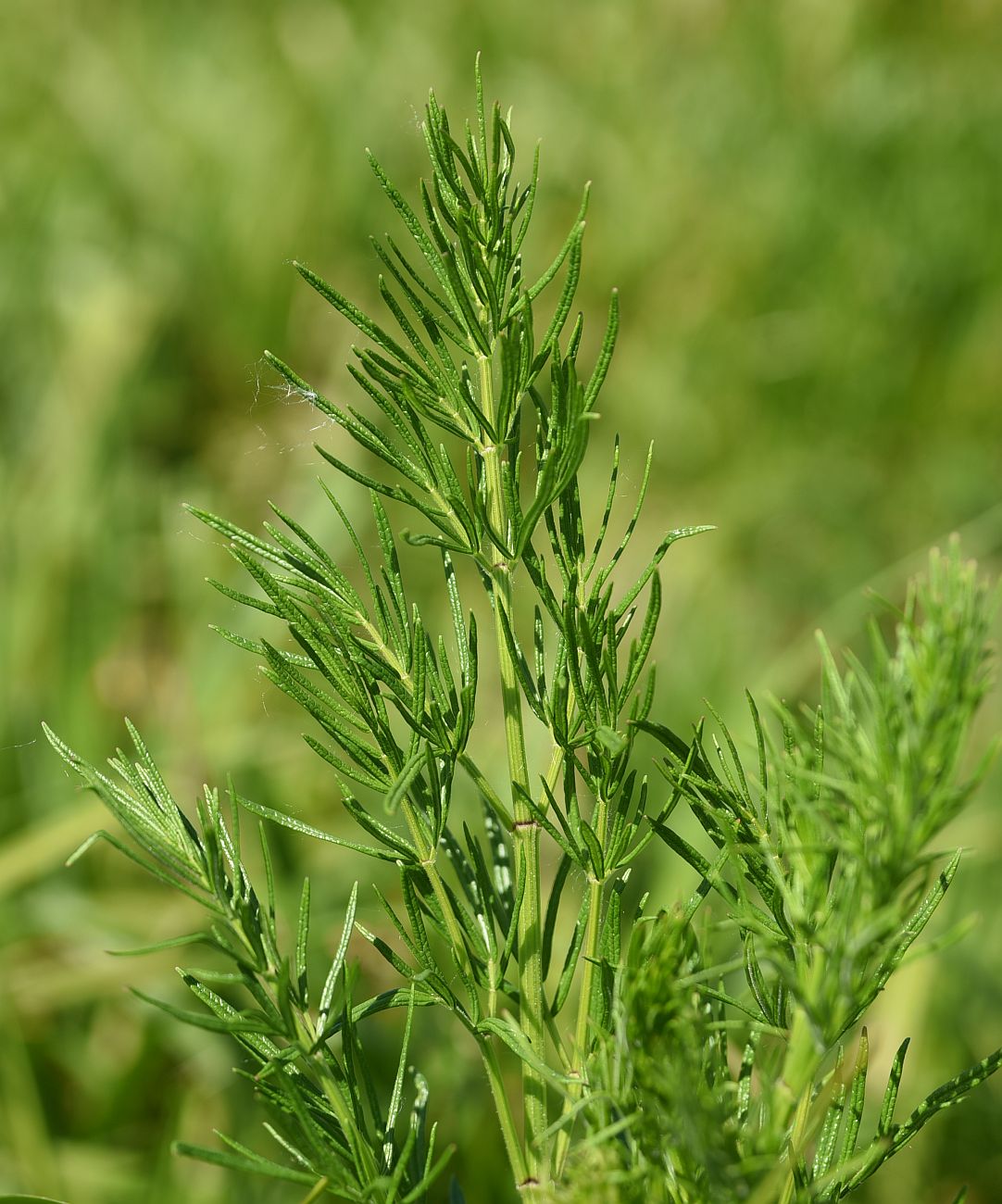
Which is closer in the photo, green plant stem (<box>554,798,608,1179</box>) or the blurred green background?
green plant stem (<box>554,798,608,1179</box>)

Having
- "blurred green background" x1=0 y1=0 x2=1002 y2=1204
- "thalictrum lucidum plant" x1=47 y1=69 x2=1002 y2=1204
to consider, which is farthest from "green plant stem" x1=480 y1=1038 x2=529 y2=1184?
"blurred green background" x1=0 y1=0 x2=1002 y2=1204

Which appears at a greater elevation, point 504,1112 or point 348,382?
point 348,382

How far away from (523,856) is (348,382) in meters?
1.54

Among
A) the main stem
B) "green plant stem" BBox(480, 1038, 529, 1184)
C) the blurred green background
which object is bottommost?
"green plant stem" BBox(480, 1038, 529, 1184)

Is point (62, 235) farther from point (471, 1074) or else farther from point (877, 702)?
point (877, 702)

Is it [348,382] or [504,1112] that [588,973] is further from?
[348,382]

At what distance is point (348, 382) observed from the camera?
1.83 m

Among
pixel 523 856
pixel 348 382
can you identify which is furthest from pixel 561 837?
pixel 348 382

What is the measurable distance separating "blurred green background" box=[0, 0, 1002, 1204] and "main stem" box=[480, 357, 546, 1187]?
568 mm

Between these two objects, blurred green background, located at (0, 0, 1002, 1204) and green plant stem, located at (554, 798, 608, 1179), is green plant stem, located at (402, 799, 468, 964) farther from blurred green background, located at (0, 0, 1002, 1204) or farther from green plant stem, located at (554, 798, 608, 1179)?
blurred green background, located at (0, 0, 1002, 1204)

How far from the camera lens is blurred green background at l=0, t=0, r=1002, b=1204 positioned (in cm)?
111

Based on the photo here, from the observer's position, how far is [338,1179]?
0.33 meters

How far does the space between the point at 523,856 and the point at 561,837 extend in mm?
12

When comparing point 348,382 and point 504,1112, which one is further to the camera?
point 348,382
